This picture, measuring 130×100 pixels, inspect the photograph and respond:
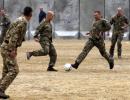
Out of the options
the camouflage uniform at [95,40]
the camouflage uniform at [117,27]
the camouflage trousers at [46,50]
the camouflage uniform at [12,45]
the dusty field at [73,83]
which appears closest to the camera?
the camouflage uniform at [12,45]

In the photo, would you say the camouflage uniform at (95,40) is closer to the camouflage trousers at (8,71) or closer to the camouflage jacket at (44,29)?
the camouflage jacket at (44,29)

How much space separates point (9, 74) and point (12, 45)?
57 centimetres

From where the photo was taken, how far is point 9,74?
11.8 m

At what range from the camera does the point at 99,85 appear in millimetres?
14109

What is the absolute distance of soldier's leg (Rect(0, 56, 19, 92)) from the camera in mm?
11758

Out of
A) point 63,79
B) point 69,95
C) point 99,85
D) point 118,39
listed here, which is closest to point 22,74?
point 63,79

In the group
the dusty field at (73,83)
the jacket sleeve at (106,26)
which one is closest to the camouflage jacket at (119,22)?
the dusty field at (73,83)

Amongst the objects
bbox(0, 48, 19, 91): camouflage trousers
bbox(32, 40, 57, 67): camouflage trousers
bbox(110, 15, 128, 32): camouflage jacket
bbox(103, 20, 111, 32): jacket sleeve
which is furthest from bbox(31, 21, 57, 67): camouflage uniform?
bbox(0, 48, 19, 91): camouflage trousers

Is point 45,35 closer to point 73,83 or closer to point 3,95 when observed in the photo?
point 73,83

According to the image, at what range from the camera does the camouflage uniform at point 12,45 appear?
11.7 m

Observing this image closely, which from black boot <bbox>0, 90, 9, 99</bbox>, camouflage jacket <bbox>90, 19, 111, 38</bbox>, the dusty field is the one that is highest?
camouflage jacket <bbox>90, 19, 111, 38</bbox>

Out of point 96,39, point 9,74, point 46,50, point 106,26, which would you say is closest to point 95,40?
point 96,39

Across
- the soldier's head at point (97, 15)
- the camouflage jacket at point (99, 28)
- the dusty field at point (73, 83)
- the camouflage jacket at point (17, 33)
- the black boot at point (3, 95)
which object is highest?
the camouflage jacket at point (17, 33)

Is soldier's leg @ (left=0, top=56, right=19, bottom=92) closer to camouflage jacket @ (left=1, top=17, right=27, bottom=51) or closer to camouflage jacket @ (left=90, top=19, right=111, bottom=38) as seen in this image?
camouflage jacket @ (left=1, top=17, right=27, bottom=51)
